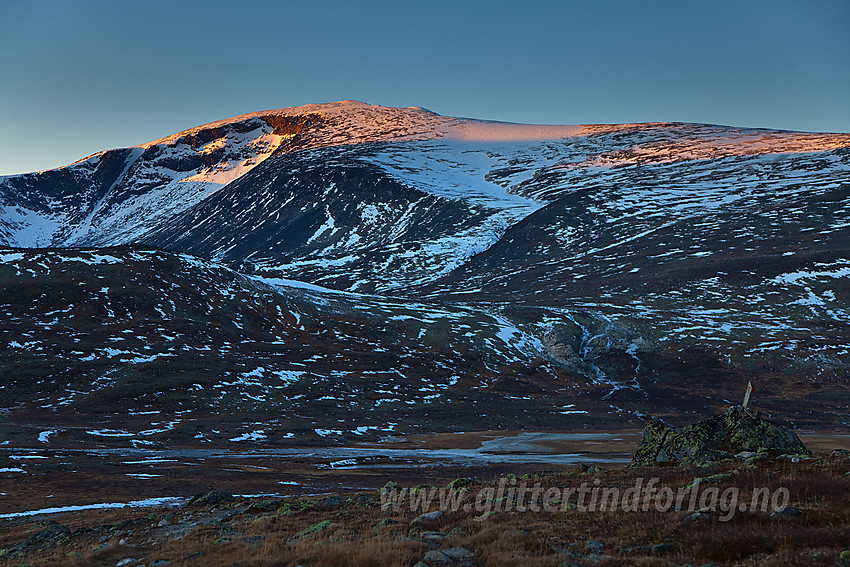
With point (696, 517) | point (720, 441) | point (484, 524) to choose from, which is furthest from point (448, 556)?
point (720, 441)

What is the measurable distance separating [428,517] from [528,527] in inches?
131

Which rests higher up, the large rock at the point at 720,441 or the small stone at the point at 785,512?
the small stone at the point at 785,512

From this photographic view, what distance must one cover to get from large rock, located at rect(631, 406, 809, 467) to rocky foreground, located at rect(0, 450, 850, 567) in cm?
250

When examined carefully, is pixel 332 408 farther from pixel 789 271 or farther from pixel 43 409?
pixel 789 271

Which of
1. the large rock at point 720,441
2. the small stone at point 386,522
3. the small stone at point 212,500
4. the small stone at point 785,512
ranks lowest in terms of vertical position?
the small stone at point 212,500

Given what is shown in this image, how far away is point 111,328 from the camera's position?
102m

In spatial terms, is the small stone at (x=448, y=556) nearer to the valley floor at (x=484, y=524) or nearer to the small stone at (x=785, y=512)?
the valley floor at (x=484, y=524)

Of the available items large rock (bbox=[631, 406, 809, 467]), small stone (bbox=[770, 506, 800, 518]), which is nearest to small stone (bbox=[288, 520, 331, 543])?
small stone (bbox=[770, 506, 800, 518])

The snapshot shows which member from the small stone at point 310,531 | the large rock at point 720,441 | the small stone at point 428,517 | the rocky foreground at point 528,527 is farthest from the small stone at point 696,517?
the large rock at point 720,441

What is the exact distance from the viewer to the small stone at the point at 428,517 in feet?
58.0

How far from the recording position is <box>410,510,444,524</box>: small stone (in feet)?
58.0

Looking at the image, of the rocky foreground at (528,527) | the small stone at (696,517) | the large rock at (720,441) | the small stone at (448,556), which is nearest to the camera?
the rocky foreground at (528,527)

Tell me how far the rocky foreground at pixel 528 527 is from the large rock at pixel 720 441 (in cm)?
250

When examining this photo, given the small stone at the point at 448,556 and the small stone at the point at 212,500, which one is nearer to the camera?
the small stone at the point at 448,556
